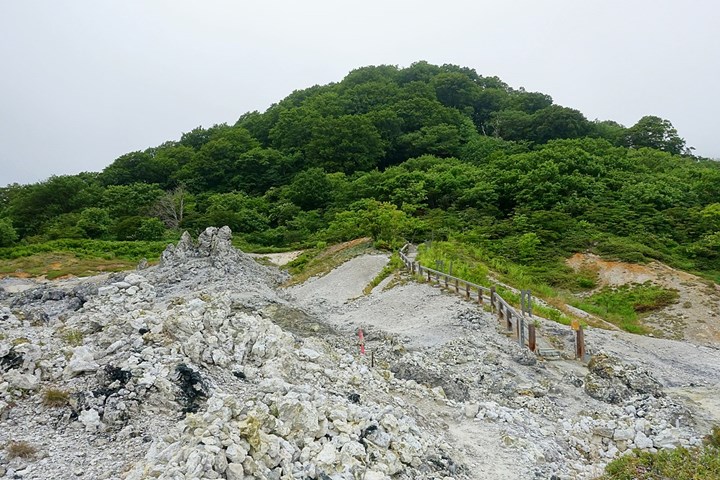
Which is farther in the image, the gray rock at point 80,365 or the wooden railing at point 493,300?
the wooden railing at point 493,300

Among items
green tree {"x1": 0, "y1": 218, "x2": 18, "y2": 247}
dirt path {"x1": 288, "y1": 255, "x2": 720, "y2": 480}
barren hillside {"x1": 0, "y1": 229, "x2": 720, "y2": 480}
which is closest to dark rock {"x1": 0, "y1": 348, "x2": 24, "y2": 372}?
barren hillside {"x1": 0, "y1": 229, "x2": 720, "y2": 480}

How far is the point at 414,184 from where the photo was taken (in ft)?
157

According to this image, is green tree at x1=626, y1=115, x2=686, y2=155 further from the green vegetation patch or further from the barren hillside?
the barren hillside

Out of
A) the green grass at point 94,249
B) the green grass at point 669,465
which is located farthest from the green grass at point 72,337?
the green grass at point 94,249

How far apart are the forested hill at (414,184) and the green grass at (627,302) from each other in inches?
139

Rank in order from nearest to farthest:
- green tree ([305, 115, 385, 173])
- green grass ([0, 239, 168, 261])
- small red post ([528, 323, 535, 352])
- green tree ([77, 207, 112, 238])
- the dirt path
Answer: the dirt path < small red post ([528, 323, 535, 352]) < green grass ([0, 239, 168, 261]) < green tree ([77, 207, 112, 238]) < green tree ([305, 115, 385, 173])

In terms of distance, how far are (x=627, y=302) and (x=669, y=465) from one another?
20420 mm

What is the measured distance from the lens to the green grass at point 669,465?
7898mm

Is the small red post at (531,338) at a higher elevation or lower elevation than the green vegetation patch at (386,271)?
higher

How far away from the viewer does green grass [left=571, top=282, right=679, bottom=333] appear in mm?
23994

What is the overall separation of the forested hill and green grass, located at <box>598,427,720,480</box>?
22.9m

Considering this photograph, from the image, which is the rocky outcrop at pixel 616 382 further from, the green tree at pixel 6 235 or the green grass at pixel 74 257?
the green tree at pixel 6 235

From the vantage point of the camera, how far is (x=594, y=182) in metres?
45.0

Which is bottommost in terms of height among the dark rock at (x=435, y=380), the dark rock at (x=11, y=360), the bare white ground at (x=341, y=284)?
the bare white ground at (x=341, y=284)
